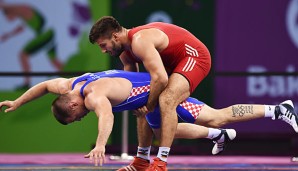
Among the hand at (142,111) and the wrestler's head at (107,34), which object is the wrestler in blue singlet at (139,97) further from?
the wrestler's head at (107,34)

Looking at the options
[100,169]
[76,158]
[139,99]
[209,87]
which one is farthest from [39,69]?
[139,99]

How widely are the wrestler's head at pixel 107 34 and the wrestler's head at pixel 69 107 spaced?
0.54 meters

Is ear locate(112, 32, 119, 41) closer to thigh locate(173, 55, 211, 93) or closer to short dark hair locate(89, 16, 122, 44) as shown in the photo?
short dark hair locate(89, 16, 122, 44)

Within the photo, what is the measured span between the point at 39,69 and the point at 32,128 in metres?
0.69

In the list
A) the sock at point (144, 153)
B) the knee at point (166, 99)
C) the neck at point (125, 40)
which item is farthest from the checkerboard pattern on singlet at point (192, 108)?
the neck at point (125, 40)

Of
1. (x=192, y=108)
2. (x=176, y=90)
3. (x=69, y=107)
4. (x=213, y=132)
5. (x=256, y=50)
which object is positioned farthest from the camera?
(x=256, y=50)

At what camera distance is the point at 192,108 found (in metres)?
6.18

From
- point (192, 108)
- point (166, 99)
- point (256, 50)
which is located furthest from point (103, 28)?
point (256, 50)

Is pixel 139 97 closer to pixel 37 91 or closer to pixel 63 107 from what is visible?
pixel 63 107

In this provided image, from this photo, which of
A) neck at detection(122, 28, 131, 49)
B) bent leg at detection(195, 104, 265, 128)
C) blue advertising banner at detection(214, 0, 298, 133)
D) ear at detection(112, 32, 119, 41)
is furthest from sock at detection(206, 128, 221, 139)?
blue advertising banner at detection(214, 0, 298, 133)

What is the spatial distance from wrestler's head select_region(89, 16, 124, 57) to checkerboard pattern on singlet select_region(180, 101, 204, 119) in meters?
0.65

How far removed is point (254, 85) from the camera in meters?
9.16

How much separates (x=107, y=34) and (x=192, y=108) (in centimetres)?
87

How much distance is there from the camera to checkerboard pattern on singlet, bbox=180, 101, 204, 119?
20.2 feet
